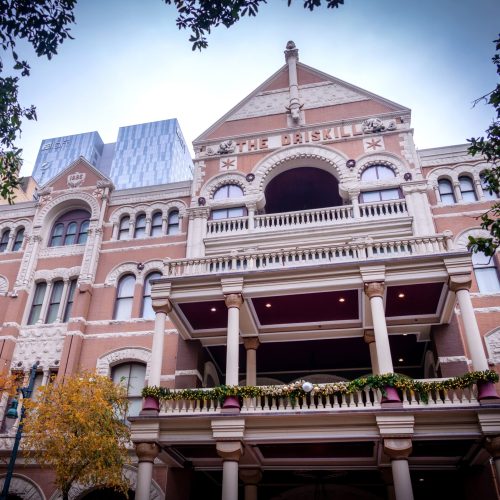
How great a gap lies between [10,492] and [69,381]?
711cm

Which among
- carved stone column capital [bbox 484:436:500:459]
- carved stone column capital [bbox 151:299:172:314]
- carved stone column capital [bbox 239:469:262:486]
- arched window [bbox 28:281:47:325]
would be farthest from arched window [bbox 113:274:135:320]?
carved stone column capital [bbox 484:436:500:459]

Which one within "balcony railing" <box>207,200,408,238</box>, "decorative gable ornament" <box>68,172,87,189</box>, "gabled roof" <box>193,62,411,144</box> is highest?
"gabled roof" <box>193,62,411,144</box>

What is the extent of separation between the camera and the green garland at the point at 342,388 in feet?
46.6

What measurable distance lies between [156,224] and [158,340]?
10.3m

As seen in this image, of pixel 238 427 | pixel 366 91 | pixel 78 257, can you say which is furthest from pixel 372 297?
pixel 78 257

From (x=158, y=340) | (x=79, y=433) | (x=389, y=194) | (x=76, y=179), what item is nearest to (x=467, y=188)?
(x=389, y=194)

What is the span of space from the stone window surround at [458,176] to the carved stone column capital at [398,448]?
12356 millimetres

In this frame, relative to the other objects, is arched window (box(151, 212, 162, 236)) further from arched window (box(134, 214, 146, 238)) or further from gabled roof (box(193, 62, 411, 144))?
gabled roof (box(193, 62, 411, 144))

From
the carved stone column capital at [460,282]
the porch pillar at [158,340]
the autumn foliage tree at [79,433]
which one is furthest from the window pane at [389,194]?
the autumn foliage tree at [79,433]

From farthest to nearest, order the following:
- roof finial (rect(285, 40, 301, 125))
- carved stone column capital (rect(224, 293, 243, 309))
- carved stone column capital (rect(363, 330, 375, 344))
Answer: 1. roof finial (rect(285, 40, 301, 125))
2. carved stone column capital (rect(363, 330, 375, 344))
3. carved stone column capital (rect(224, 293, 243, 309))

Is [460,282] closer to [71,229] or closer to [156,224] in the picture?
[156,224]

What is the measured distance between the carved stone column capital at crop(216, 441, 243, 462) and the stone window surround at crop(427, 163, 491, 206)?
1433 cm

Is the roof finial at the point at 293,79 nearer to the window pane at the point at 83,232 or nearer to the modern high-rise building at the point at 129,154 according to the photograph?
the window pane at the point at 83,232

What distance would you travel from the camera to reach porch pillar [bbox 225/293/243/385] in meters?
16.0
